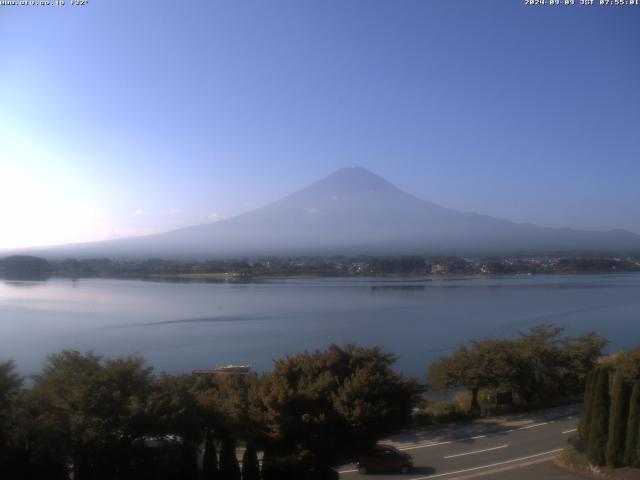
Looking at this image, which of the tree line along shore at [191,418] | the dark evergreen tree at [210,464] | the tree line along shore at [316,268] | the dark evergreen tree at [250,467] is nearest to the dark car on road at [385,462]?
the tree line along shore at [191,418]

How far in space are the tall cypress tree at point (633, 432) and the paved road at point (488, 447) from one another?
567mm

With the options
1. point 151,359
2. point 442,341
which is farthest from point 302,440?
point 442,341

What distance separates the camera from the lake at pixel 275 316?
1482 centimetres

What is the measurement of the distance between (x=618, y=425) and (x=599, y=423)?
0.56ft

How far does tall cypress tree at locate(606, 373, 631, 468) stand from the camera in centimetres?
539

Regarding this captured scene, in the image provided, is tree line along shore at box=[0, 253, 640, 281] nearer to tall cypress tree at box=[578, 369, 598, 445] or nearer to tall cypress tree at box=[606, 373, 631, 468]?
tall cypress tree at box=[578, 369, 598, 445]

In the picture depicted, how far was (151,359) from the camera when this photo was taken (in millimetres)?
13625

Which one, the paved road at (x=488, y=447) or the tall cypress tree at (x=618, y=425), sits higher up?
the tall cypress tree at (x=618, y=425)

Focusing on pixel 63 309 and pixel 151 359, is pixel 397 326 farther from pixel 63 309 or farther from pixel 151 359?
pixel 63 309

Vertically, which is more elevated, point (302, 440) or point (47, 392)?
point (47, 392)

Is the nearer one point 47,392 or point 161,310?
point 47,392

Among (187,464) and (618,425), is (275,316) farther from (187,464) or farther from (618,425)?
(187,464)

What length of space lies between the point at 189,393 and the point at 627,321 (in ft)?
64.8

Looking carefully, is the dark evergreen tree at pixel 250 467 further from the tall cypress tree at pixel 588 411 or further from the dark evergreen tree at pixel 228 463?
the tall cypress tree at pixel 588 411
